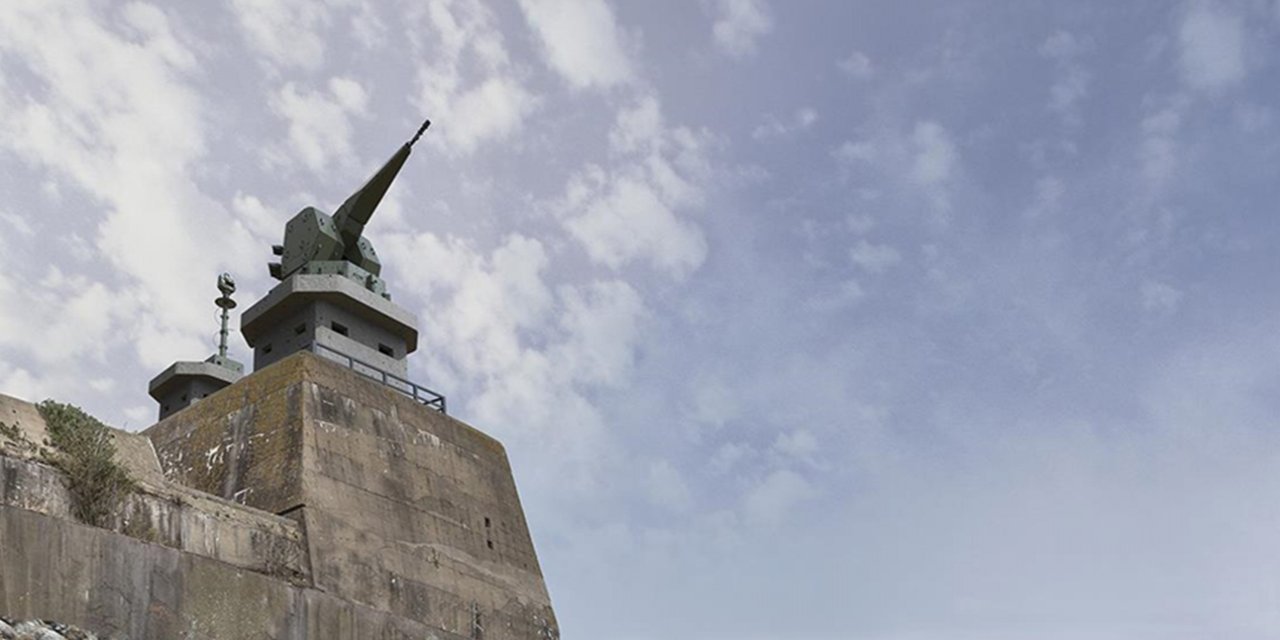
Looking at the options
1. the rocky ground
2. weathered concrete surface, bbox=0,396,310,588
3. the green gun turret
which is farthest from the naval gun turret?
the rocky ground

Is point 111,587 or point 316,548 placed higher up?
point 316,548

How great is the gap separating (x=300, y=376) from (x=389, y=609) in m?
4.20

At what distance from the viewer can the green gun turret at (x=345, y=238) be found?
85.7 ft

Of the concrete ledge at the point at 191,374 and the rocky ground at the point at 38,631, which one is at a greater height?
the concrete ledge at the point at 191,374

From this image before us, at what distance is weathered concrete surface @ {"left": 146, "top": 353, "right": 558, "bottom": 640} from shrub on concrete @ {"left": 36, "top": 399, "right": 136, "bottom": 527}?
2.82 metres

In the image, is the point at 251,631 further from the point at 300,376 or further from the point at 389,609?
the point at 300,376

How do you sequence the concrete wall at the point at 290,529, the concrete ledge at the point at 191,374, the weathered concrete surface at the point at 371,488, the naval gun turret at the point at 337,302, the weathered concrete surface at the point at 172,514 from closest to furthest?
the concrete wall at the point at 290,529 → the weathered concrete surface at the point at 172,514 → the weathered concrete surface at the point at 371,488 → the naval gun turret at the point at 337,302 → the concrete ledge at the point at 191,374

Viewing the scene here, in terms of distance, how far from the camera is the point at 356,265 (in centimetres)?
2647

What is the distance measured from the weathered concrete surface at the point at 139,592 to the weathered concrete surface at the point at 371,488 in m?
2.00

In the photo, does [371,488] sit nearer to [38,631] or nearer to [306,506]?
[306,506]

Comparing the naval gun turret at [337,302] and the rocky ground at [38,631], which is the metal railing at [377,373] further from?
the rocky ground at [38,631]

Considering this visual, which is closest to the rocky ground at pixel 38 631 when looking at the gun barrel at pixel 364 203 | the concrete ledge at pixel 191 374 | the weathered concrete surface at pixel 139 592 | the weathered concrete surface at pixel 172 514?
the weathered concrete surface at pixel 139 592

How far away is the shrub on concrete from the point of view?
1568 centimetres

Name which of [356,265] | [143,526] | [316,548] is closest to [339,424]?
[316,548]
